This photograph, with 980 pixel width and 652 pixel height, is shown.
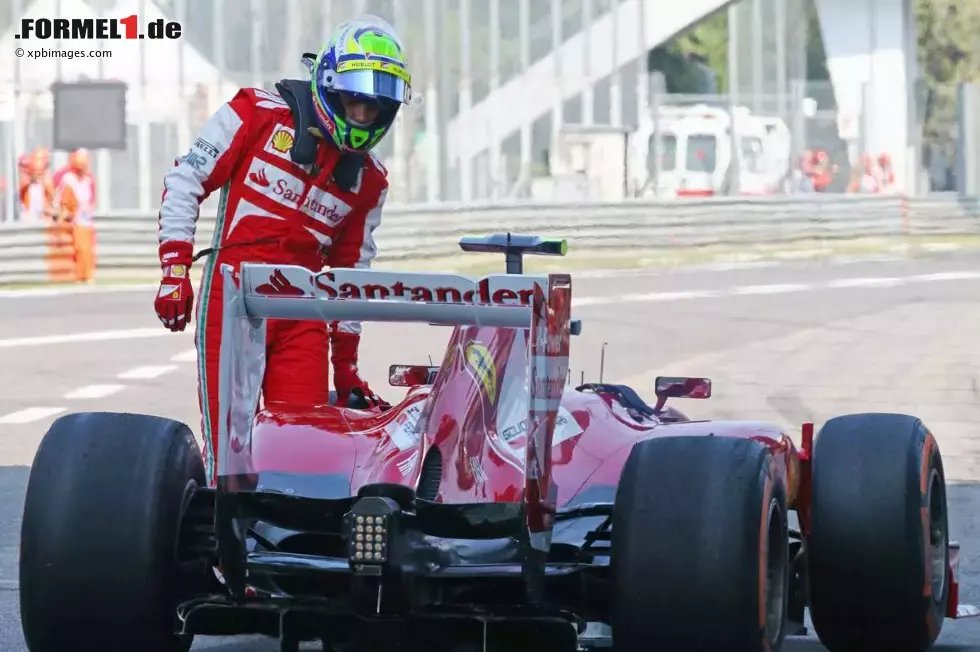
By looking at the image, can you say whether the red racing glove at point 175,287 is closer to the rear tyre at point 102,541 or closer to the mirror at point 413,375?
the mirror at point 413,375

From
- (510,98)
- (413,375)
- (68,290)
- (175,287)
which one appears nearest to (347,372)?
(413,375)

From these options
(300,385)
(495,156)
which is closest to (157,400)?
(300,385)

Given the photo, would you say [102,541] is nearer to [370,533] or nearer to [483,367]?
[370,533]

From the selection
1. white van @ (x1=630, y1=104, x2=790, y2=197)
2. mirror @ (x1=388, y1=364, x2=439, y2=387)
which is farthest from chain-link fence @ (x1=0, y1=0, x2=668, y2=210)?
mirror @ (x1=388, y1=364, x2=439, y2=387)

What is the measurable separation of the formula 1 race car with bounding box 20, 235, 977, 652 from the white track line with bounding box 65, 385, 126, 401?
346 inches

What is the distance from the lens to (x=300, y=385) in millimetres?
6512

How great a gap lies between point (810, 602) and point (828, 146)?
99.1ft

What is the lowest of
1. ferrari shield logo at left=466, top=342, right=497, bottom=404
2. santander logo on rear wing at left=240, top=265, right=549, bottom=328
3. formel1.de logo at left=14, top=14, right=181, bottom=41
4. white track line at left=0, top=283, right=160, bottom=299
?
ferrari shield logo at left=466, top=342, right=497, bottom=404

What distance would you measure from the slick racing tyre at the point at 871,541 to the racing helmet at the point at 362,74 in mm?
1665

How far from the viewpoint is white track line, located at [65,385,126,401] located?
555 inches

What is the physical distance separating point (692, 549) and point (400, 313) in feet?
2.97

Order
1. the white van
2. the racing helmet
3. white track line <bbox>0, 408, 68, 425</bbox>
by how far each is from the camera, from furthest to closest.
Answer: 1. the white van
2. white track line <bbox>0, 408, 68, 425</bbox>
3. the racing helmet

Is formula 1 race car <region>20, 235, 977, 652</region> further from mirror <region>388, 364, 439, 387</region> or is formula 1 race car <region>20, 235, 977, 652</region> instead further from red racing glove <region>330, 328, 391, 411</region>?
red racing glove <region>330, 328, 391, 411</region>

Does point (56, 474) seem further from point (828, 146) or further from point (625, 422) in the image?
point (828, 146)
